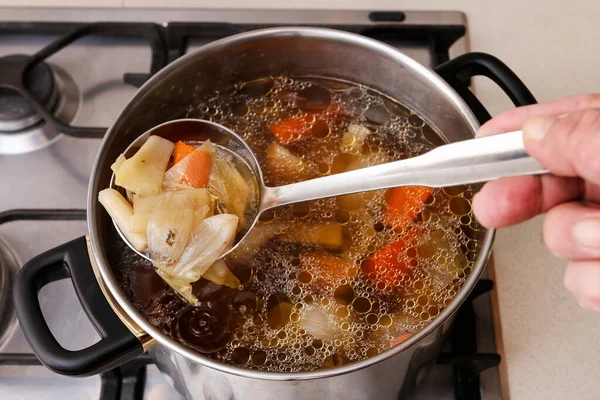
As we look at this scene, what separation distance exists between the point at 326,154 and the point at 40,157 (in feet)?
1.33

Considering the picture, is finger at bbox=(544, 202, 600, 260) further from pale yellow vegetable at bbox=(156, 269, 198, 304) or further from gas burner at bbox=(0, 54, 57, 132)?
gas burner at bbox=(0, 54, 57, 132)

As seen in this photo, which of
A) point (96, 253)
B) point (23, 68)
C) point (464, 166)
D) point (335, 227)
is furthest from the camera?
point (23, 68)

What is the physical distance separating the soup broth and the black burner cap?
0.27m

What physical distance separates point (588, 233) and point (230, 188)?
382mm

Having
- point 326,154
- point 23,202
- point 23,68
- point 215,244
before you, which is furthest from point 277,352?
point 23,68

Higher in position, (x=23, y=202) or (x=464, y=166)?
(x=464, y=166)

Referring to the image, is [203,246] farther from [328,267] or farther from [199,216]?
[328,267]

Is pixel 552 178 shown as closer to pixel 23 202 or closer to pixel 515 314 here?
pixel 515 314

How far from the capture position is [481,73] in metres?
0.73

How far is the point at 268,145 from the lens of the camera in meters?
0.79

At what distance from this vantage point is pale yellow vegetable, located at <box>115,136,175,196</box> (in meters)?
0.64

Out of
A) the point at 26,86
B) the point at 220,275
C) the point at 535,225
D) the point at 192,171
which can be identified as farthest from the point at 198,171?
the point at 535,225

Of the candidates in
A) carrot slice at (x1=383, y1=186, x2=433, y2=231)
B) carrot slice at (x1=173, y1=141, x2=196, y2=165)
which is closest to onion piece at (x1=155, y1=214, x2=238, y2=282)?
carrot slice at (x1=173, y1=141, x2=196, y2=165)

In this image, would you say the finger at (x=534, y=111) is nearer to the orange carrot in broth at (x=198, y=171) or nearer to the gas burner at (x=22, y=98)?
the orange carrot in broth at (x=198, y=171)
